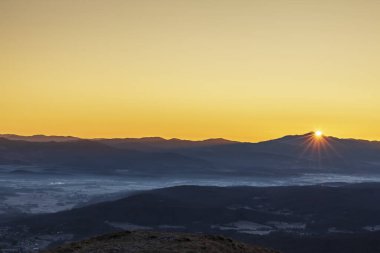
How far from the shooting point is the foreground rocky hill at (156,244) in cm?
2359

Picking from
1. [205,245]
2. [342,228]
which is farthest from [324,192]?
[205,245]

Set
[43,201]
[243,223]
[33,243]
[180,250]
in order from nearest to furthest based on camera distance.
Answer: [180,250], [33,243], [243,223], [43,201]

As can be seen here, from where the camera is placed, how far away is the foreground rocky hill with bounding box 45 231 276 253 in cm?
2359

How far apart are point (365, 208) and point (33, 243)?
66.7 m

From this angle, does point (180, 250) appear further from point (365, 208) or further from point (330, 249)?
point (365, 208)

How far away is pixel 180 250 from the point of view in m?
23.4

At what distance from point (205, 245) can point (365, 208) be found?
96006 millimetres

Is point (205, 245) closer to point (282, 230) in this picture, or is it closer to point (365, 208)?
point (282, 230)

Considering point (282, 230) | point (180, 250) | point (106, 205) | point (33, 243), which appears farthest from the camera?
point (106, 205)

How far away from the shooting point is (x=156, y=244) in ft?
79.8

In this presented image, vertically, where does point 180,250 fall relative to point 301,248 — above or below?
above

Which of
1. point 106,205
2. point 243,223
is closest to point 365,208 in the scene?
point 243,223

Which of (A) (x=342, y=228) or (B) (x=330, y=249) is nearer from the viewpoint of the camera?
(B) (x=330, y=249)

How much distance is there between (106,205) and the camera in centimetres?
10912
